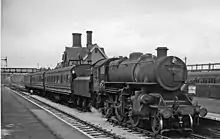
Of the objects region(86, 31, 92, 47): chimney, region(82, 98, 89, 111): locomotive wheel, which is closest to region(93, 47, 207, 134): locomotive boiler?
region(82, 98, 89, 111): locomotive wheel

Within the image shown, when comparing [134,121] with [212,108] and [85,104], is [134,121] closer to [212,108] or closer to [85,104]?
[85,104]

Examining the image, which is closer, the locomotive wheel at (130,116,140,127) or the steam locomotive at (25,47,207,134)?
the steam locomotive at (25,47,207,134)

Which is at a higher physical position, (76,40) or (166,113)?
(76,40)

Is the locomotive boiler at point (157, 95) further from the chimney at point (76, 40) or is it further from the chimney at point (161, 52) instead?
the chimney at point (76, 40)

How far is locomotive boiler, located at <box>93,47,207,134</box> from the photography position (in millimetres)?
11297

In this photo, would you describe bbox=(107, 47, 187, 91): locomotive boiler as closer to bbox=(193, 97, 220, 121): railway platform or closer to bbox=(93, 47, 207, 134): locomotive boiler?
bbox=(93, 47, 207, 134): locomotive boiler

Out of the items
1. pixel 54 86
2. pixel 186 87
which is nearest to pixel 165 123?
pixel 186 87

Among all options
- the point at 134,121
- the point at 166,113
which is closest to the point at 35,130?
the point at 134,121

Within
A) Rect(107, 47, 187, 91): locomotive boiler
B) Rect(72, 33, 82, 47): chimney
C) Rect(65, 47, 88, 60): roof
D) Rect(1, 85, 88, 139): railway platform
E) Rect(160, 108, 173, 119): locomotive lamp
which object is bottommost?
Rect(1, 85, 88, 139): railway platform

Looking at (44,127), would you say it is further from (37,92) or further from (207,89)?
(37,92)

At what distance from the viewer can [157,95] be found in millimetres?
11641

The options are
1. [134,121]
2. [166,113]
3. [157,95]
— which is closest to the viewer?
[166,113]

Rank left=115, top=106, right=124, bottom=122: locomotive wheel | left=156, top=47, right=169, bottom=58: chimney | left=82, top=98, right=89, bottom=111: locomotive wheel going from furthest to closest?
left=82, top=98, right=89, bottom=111: locomotive wheel → left=115, top=106, right=124, bottom=122: locomotive wheel → left=156, top=47, right=169, bottom=58: chimney

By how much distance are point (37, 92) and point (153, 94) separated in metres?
37.8
